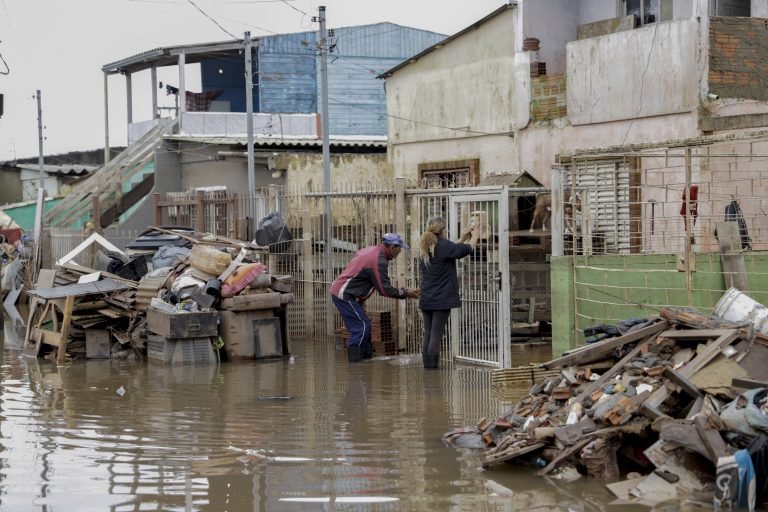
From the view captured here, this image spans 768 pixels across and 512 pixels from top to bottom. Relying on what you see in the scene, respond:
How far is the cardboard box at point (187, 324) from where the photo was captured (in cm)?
1533

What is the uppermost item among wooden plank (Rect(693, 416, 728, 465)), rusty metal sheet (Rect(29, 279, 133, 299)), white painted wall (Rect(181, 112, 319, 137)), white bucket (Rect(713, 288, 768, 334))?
white painted wall (Rect(181, 112, 319, 137))

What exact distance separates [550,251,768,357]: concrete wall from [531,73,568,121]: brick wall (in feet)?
30.4

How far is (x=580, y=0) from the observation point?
2433cm

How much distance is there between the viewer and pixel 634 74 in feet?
65.8

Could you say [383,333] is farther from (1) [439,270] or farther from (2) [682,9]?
(2) [682,9]

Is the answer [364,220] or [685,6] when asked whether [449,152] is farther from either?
[364,220]

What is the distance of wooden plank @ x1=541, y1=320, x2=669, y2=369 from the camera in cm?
948

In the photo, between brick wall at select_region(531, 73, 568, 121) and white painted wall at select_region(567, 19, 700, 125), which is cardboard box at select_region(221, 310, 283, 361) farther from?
brick wall at select_region(531, 73, 568, 121)

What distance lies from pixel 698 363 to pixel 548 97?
14.5 meters

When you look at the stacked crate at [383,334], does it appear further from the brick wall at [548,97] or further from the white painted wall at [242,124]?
the white painted wall at [242,124]

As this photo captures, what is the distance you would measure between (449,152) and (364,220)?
8755mm

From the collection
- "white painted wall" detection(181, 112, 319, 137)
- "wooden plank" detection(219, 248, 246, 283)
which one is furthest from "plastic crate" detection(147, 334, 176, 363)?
"white painted wall" detection(181, 112, 319, 137)

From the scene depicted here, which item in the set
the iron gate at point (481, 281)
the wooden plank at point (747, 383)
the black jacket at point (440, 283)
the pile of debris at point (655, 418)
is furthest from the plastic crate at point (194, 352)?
the wooden plank at point (747, 383)

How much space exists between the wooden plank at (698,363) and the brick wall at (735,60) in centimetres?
1093
